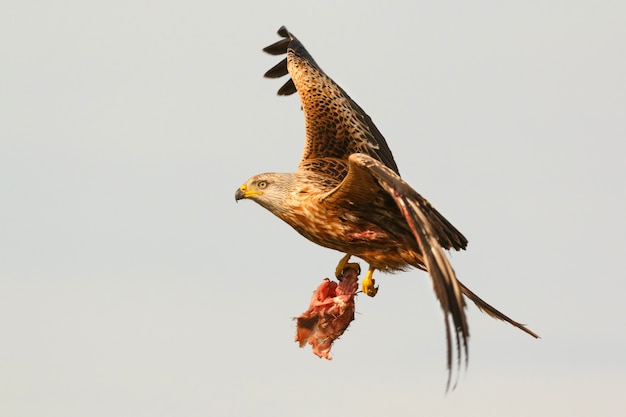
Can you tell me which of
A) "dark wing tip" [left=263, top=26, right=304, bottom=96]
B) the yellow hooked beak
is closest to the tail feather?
the yellow hooked beak

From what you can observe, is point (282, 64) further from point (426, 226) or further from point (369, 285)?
point (426, 226)

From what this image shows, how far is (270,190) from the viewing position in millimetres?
14961

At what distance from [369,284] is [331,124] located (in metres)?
2.54

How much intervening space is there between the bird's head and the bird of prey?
1 centimetres

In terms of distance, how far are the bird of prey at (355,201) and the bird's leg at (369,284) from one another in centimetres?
1

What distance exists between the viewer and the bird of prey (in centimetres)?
1198

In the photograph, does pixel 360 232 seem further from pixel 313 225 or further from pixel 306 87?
pixel 306 87

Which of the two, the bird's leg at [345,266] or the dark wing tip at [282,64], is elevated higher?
the dark wing tip at [282,64]

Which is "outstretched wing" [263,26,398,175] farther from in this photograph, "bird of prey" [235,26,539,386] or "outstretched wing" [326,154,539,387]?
"outstretched wing" [326,154,539,387]

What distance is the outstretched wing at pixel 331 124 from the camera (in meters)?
16.1

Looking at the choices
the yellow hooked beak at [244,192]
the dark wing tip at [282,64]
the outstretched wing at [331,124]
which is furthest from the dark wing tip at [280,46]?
the yellow hooked beak at [244,192]

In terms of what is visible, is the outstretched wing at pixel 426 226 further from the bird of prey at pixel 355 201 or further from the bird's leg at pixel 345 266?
the bird's leg at pixel 345 266

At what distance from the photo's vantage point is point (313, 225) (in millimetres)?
14469

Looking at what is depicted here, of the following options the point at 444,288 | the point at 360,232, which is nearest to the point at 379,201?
the point at 360,232
